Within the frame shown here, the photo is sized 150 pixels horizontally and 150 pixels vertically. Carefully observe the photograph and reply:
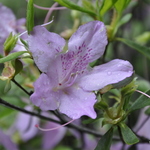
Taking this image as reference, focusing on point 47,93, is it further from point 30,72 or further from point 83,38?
point 30,72

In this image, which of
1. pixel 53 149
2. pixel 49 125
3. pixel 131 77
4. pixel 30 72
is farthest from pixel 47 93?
pixel 53 149

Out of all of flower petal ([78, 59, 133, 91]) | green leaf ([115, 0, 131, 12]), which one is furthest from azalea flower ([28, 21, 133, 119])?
green leaf ([115, 0, 131, 12])

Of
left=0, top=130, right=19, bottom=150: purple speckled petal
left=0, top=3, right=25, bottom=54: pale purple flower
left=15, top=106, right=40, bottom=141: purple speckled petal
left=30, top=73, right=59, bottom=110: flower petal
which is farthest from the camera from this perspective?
left=15, top=106, right=40, bottom=141: purple speckled petal

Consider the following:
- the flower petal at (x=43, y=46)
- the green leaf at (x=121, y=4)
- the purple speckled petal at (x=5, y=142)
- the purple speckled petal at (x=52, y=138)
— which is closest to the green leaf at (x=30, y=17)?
Result: the flower petal at (x=43, y=46)

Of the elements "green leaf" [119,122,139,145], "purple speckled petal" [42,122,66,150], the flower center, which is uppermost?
the flower center

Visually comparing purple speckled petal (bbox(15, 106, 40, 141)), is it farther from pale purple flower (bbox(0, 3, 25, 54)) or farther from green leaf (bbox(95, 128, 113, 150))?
green leaf (bbox(95, 128, 113, 150))

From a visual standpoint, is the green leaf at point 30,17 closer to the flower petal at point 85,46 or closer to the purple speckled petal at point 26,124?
the flower petal at point 85,46
